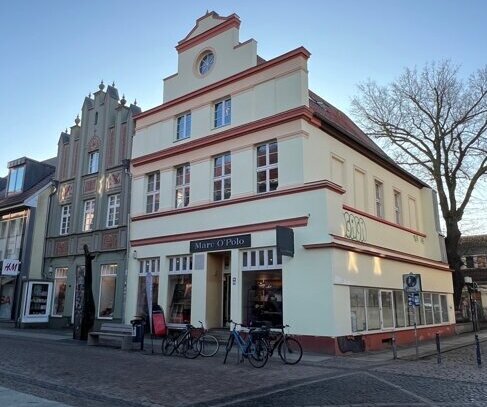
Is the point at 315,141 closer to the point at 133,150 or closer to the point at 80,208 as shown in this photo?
the point at 133,150

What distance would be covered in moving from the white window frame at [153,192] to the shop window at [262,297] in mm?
7093

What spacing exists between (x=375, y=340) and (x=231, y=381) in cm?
954

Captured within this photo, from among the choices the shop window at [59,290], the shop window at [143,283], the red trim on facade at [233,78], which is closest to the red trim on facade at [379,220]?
the red trim on facade at [233,78]

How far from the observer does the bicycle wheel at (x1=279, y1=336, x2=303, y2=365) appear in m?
13.7

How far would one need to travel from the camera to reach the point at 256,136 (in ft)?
64.4

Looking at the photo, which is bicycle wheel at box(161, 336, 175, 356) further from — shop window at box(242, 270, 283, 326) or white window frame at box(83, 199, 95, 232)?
white window frame at box(83, 199, 95, 232)

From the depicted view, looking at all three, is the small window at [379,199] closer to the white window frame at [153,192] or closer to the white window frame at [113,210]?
the white window frame at [153,192]

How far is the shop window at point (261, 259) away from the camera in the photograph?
706 inches

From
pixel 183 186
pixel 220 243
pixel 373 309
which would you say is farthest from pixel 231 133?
pixel 373 309

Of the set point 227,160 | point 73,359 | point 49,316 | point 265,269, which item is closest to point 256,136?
point 227,160

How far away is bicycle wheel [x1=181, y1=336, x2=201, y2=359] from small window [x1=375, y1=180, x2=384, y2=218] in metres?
11.5

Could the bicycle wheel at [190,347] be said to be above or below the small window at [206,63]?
below

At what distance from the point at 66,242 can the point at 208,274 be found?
38.0 ft

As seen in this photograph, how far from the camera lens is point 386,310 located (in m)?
19.8
